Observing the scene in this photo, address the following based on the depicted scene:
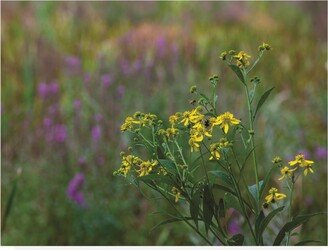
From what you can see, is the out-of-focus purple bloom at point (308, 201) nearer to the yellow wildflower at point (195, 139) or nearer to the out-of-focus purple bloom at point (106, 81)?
the out-of-focus purple bloom at point (106, 81)

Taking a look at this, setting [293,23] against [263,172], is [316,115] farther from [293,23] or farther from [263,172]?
[293,23]

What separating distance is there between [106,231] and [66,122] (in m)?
1.00

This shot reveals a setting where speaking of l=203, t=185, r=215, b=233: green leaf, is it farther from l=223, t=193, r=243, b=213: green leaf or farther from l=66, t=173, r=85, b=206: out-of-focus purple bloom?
l=66, t=173, r=85, b=206: out-of-focus purple bloom

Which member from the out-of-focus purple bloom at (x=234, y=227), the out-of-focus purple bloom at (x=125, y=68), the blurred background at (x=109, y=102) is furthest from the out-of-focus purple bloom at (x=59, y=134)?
the out-of-focus purple bloom at (x=234, y=227)

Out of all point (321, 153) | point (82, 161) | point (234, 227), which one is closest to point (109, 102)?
point (82, 161)

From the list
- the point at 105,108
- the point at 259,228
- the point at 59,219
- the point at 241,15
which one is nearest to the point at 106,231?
the point at 59,219

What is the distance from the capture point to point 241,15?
20.2 feet

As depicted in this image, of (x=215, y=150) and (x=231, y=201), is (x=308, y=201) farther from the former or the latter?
(x=215, y=150)

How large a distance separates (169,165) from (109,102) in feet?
6.53

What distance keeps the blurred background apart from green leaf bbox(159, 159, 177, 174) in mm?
682

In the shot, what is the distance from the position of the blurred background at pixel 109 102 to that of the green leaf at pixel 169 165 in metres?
0.68

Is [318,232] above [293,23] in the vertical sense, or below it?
below

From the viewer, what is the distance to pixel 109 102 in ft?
10.7

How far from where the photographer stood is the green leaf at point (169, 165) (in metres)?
1.31
